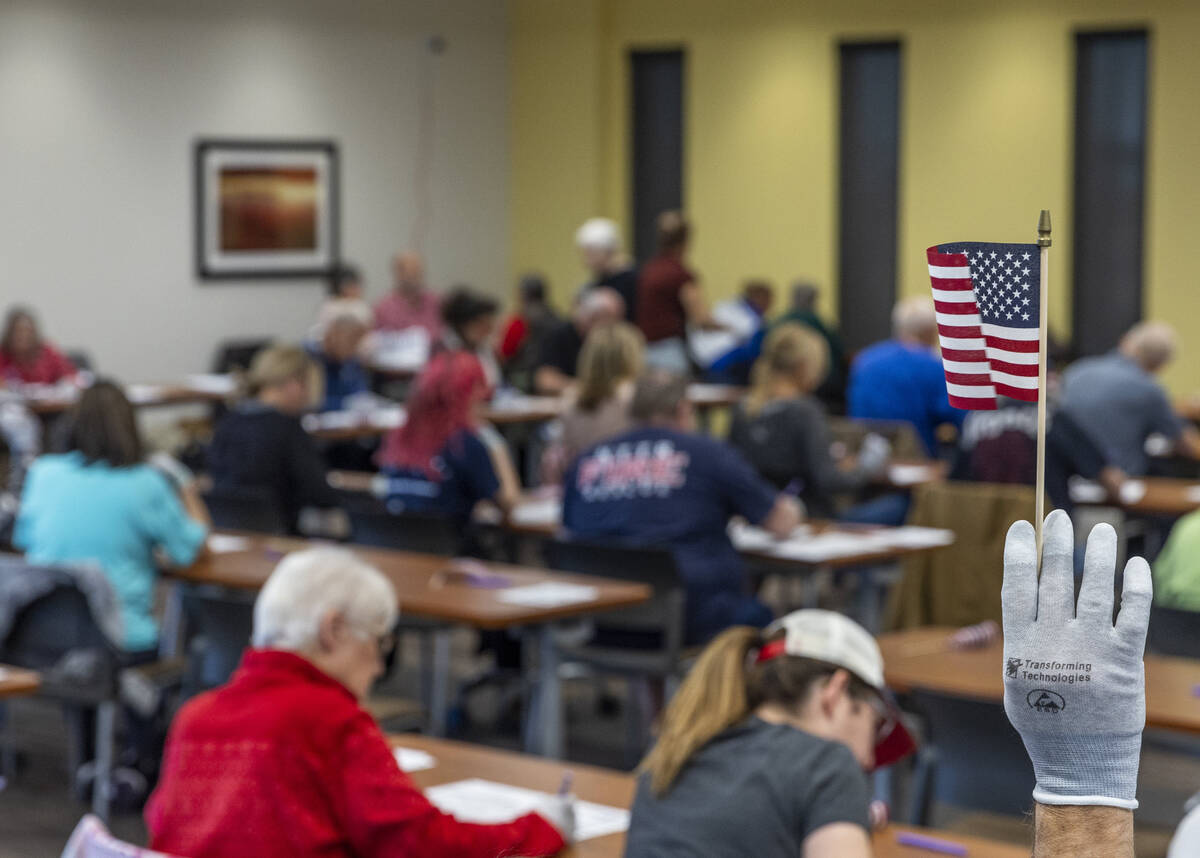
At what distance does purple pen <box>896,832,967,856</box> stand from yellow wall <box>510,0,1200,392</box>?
370 inches

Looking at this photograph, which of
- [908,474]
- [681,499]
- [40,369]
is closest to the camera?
[681,499]

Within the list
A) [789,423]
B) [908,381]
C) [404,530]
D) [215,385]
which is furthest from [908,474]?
[215,385]

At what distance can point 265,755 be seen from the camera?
2748 mm

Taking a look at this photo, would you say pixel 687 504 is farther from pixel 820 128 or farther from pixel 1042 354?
pixel 820 128

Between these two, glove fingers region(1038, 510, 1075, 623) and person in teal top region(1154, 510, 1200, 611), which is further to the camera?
person in teal top region(1154, 510, 1200, 611)

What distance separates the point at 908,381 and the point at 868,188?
552cm

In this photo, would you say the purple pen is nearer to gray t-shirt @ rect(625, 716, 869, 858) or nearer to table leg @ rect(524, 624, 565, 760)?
gray t-shirt @ rect(625, 716, 869, 858)

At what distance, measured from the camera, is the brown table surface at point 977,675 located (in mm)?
3811

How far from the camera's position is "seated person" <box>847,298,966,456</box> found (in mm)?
8602

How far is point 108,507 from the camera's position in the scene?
531cm

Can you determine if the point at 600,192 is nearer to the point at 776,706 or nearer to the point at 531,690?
the point at 531,690

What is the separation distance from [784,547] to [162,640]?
2.52 meters

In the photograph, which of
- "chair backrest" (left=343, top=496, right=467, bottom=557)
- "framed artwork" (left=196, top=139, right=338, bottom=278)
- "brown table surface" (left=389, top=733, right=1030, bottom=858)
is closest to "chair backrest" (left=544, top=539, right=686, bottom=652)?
"chair backrest" (left=343, top=496, right=467, bottom=557)

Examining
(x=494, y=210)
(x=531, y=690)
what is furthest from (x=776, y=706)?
(x=494, y=210)
